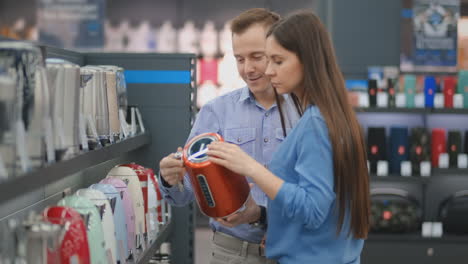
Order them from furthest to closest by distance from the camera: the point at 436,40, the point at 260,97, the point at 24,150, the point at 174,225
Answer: the point at 436,40, the point at 174,225, the point at 260,97, the point at 24,150

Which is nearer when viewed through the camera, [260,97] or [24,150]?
[24,150]

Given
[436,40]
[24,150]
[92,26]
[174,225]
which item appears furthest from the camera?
[92,26]

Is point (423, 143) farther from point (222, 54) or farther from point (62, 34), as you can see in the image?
point (62, 34)

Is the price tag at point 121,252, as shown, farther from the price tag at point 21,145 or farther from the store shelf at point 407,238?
the store shelf at point 407,238

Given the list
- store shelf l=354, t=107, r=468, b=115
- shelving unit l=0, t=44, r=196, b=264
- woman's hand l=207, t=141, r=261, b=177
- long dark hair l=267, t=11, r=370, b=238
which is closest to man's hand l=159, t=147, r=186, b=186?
woman's hand l=207, t=141, r=261, b=177

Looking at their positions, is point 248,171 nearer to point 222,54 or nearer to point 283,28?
point 283,28

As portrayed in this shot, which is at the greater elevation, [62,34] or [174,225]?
[62,34]

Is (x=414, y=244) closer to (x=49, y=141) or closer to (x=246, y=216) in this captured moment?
(x=246, y=216)

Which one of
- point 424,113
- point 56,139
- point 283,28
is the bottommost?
point 424,113

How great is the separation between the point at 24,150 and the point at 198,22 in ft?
21.3

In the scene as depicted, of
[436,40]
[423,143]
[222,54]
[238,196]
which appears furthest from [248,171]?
[222,54]

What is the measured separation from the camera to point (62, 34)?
25.3 feet

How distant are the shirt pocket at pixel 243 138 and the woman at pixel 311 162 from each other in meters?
0.45

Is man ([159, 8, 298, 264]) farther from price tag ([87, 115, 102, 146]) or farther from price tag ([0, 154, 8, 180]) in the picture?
price tag ([0, 154, 8, 180])
